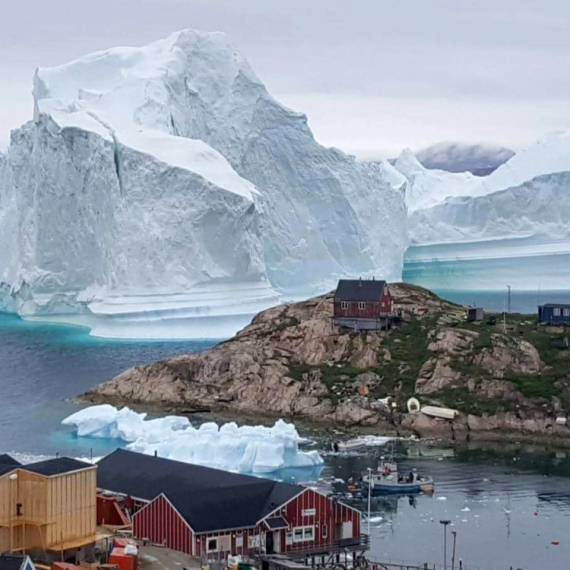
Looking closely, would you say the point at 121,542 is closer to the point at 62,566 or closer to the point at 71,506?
the point at 71,506

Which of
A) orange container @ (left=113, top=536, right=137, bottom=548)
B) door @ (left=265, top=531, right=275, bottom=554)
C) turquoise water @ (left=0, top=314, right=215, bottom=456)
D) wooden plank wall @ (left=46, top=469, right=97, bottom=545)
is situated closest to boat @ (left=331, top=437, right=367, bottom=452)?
turquoise water @ (left=0, top=314, right=215, bottom=456)

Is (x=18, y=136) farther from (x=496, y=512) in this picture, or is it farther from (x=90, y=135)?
(x=496, y=512)

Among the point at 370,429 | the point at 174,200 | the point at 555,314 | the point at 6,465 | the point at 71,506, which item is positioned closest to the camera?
the point at 71,506

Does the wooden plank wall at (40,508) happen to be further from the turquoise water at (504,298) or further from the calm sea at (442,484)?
the turquoise water at (504,298)

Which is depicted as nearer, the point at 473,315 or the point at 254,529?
the point at 254,529

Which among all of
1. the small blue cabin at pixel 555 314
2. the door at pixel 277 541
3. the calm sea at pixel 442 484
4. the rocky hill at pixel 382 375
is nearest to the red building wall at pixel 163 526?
the door at pixel 277 541

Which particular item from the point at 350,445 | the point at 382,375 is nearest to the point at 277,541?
the point at 350,445

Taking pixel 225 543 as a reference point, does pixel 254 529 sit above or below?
above
